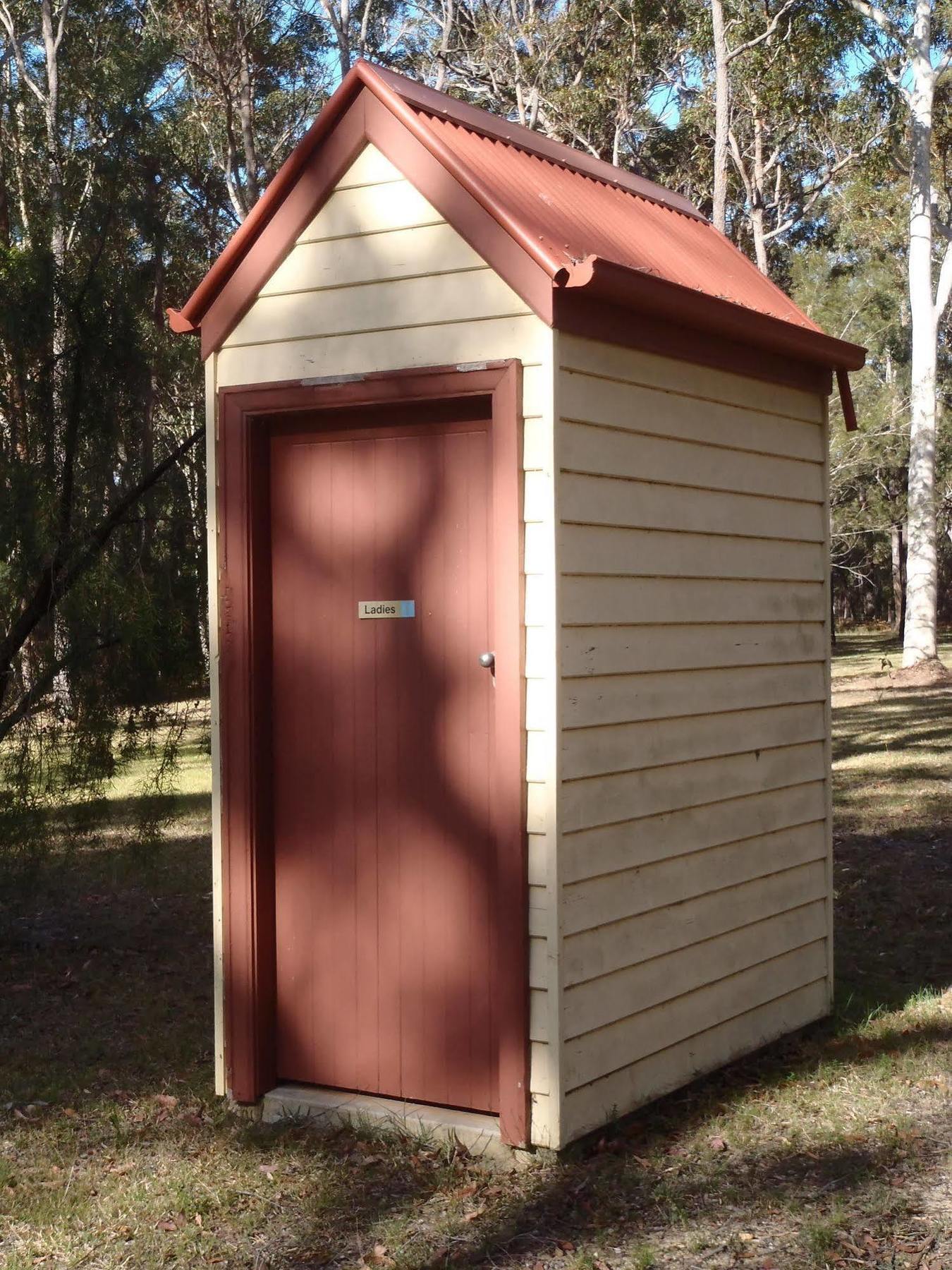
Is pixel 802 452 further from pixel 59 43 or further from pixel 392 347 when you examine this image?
pixel 59 43

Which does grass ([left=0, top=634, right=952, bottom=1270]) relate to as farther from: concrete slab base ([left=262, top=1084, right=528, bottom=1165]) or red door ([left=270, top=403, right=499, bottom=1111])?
red door ([left=270, top=403, right=499, bottom=1111])

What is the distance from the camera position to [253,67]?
21750 millimetres

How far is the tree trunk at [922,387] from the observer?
22547 mm

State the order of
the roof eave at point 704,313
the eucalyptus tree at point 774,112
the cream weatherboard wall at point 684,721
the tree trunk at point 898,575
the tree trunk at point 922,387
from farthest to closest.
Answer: the tree trunk at point 898,575 → the tree trunk at point 922,387 → the eucalyptus tree at point 774,112 → the cream weatherboard wall at point 684,721 → the roof eave at point 704,313

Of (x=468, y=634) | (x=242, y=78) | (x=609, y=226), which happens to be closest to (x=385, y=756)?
(x=468, y=634)

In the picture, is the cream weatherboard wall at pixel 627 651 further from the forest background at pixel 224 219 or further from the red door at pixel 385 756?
the forest background at pixel 224 219

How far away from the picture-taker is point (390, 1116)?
15.9 ft

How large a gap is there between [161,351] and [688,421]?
319cm

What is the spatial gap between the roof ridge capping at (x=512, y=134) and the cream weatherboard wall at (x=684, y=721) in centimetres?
110

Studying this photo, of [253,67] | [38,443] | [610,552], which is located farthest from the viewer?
[253,67]

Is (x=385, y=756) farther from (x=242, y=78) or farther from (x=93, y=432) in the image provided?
(x=242, y=78)

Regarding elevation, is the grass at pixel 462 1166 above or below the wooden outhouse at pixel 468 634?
below

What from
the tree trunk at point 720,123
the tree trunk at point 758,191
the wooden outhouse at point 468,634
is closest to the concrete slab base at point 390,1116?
the wooden outhouse at point 468,634

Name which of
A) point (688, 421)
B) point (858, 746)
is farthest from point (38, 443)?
point (858, 746)
